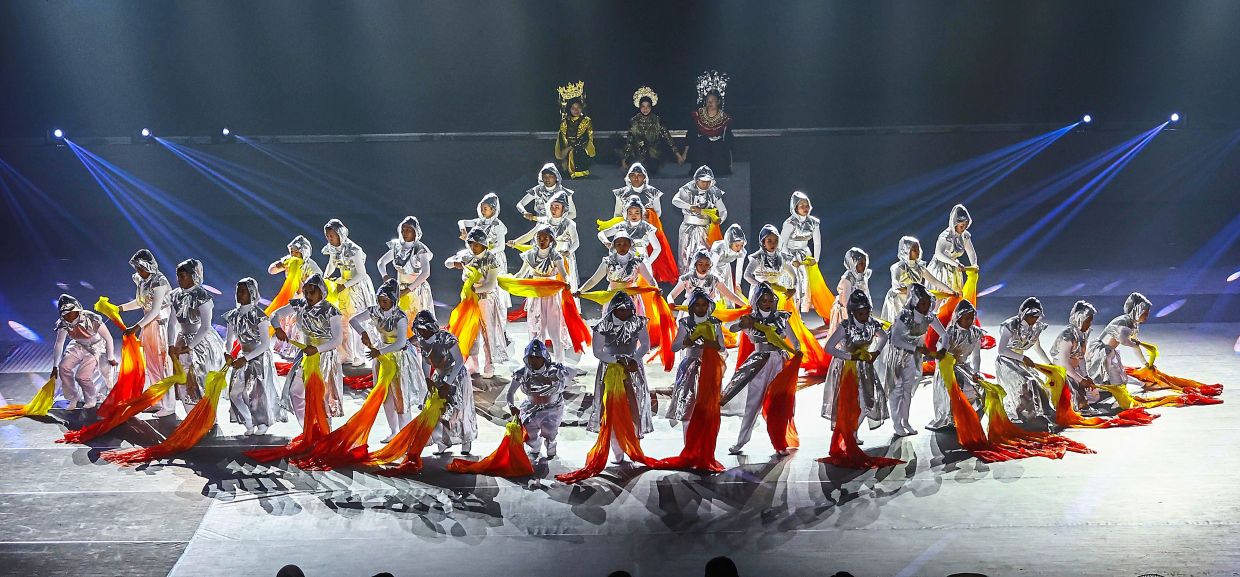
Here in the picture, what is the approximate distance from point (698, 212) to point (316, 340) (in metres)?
3.51

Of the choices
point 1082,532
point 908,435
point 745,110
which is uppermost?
point 745,110

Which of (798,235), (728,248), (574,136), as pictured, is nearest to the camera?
(728,248)

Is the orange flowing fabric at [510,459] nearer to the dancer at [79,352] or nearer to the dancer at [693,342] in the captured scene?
the dancer at [693,342]

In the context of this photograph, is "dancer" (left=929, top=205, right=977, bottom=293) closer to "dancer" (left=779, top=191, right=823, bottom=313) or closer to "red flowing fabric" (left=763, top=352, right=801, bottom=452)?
"dancer" (left=779, top=191, right=823, bottom=313)

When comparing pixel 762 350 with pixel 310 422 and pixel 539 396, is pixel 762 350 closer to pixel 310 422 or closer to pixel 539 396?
pixel 539 396

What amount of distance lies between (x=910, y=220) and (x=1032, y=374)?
6.20 m

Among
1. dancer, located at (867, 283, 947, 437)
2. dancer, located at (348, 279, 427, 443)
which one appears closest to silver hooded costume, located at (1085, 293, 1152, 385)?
dancer, located at (867, 283, 947, 437)

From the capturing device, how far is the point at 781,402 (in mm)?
6273

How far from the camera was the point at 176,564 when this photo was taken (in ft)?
17.5

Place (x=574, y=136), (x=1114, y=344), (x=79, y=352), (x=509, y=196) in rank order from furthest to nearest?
(x=509, y=196) → (x=574, y=136) → (x=79, y=352) → (x=1114, y=344)

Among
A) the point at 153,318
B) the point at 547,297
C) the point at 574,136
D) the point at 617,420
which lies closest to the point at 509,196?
the point at 574,136

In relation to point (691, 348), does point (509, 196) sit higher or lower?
higher

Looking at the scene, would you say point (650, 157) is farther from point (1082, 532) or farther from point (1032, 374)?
point (1082, 532)

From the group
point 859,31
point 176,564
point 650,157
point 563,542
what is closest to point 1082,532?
point 563,542
